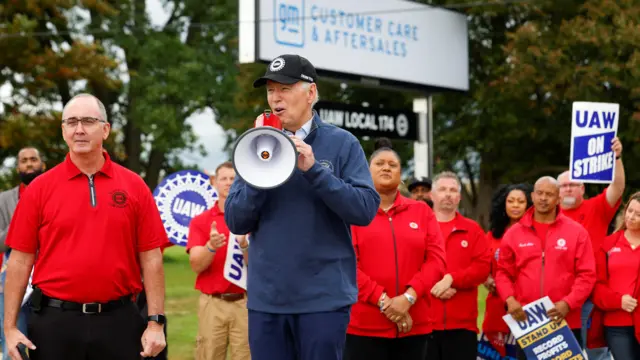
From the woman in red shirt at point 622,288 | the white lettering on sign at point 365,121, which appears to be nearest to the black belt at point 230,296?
the woman in red shirt at point 622,288

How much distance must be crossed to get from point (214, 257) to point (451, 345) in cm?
208

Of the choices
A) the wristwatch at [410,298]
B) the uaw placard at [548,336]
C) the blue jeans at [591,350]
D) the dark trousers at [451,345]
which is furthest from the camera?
the blue jeans at [591,350]

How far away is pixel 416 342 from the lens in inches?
281

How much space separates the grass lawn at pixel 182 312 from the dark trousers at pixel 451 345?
4545mm

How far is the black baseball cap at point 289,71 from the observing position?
15.3 ft

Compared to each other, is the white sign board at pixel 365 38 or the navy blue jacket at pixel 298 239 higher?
the white sign board at pixel 365 38

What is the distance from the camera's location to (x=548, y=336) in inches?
330

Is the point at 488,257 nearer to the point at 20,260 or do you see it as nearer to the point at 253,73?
the point at 20,260

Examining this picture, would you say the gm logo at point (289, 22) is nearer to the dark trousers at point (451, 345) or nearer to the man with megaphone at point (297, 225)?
the dark trousers at point (451, 345)

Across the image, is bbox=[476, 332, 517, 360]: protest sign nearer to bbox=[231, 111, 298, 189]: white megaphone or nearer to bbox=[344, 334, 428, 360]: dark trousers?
bbox=[344, 334, 428, 360]: dark trousers

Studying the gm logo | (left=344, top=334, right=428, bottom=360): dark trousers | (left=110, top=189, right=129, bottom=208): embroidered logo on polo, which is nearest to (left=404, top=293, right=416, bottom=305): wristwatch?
(left=344, top=334, right=428, bottom=360): dark trousers

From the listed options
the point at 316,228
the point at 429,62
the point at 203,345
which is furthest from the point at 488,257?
the point at 429,62

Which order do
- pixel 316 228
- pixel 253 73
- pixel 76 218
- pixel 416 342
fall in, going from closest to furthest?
pixel 316 228
pixel 76 218
pixel 416 342
pixel 253 73

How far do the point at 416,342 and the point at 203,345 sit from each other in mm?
2357
